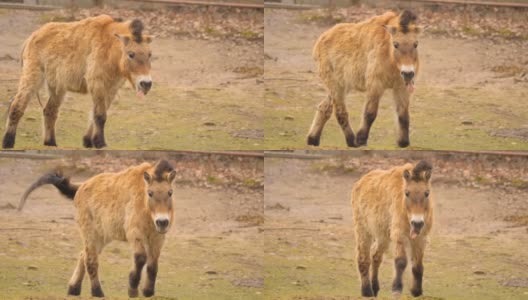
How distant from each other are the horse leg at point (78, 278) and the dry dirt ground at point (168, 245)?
0.28ft

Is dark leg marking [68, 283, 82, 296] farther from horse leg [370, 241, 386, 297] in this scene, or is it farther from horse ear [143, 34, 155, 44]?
horse leg [370, 241, 386, 297]

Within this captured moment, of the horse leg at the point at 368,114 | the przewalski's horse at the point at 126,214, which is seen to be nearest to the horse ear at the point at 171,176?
the przewalski's horse at the point at 126,214

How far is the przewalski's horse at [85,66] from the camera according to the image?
16.6 m

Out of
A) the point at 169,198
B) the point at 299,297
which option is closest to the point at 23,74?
the point at 169,198

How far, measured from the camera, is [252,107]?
17.9 meters

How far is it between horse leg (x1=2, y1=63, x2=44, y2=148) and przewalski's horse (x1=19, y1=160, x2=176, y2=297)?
2.22 ft

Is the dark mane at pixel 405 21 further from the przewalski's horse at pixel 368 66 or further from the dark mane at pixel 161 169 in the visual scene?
the dark mane at pixel 161 169

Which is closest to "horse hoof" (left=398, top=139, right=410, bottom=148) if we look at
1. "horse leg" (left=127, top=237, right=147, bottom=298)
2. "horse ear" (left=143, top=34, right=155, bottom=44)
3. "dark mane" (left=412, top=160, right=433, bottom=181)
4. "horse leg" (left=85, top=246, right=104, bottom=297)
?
"dark mane" (left=412, top=160, right=433, bottom=181)

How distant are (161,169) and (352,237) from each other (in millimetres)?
2497

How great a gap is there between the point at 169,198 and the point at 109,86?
54.8 inches

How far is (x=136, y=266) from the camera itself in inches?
643

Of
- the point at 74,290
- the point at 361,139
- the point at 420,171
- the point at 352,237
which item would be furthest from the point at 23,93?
the point at 420,171

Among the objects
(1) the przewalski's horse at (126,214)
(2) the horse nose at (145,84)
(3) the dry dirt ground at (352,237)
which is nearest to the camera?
(1) the przewalski's horse at (126,214)

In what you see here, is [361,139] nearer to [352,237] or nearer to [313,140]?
[313,140]
